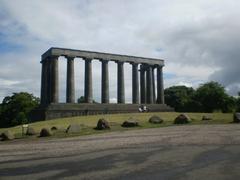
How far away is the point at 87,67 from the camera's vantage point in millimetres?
79750


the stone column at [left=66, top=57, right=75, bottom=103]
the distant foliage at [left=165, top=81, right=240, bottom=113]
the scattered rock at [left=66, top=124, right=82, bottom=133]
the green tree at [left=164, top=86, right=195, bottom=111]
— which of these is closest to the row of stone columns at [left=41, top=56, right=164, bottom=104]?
the stone column at [left=66, top=57, right=75, bottom=103]

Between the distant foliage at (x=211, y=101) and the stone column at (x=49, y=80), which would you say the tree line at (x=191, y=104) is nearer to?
the distant foliage at (x=211, y=101)

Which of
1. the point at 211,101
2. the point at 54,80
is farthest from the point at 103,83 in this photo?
the point at 211,101

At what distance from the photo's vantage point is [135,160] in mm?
18375

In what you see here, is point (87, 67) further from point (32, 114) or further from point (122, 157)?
point (122, 157)

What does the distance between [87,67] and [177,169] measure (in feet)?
214

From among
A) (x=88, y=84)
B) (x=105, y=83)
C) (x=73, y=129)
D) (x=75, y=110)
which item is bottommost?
(x=73, y=129)

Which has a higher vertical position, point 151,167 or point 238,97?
point 238,97

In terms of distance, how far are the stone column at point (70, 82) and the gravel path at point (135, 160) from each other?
50446 millimetres

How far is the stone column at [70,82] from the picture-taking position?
250 feet

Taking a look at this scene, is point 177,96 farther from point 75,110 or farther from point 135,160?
point 135,160

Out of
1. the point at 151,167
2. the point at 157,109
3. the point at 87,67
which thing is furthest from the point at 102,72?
the point at 151,167

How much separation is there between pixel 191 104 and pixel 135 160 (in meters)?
92.0

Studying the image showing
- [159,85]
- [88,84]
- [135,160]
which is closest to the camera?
[135,160]
